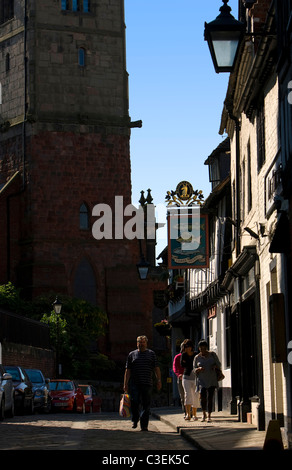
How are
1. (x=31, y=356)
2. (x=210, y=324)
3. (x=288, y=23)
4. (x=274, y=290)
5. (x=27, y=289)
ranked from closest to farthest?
(x=288, y=23) < (x=274, y=290) < (x=210, y=324) < (x=31, y=356) < (x=27, y=289)

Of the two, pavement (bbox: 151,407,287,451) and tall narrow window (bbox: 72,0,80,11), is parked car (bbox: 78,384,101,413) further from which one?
tall narrow window (bbox: 72,0,80,11)

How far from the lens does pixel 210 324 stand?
119 feet

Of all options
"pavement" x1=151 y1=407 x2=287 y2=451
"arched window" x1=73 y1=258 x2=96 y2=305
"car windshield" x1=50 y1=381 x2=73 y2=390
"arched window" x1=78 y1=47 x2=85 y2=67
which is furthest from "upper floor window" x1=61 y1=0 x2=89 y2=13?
"pavement" x1=151 y1=407 x2=287 y2=451

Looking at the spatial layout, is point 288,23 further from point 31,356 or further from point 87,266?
point 87,266

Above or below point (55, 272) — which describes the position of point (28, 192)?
above

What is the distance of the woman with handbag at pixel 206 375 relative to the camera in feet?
74.1

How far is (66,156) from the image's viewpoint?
2562 inches

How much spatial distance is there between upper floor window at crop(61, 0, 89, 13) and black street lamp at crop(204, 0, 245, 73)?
182ft

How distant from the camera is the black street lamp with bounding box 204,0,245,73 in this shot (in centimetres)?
1281

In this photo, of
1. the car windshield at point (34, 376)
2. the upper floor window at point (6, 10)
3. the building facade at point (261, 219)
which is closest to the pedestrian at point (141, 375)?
the building facade at point (261, 219)

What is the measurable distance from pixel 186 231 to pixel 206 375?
705 cm

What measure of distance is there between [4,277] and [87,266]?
4992mm

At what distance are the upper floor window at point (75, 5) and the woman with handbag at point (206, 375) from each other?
4728 centimetres

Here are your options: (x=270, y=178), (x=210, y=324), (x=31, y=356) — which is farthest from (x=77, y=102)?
(x=270, y=178)
